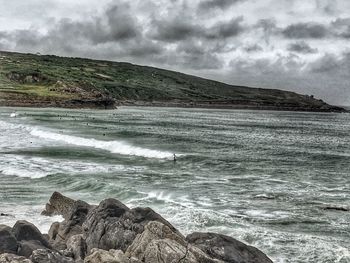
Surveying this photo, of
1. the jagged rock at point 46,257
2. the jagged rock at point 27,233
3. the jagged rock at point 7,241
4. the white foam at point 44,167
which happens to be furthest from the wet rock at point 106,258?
the white foam at point 44,167

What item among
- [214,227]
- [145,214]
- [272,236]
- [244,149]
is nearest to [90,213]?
[145,214]

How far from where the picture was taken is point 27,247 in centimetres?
1557

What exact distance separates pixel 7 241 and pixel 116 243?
12.2 feet

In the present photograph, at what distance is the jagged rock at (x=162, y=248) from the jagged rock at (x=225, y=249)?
3.29 ft

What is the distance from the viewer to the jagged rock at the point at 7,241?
15305 mm

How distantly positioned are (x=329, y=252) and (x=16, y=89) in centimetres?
18160

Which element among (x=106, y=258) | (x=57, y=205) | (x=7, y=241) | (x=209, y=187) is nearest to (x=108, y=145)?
(x=209, y=187)

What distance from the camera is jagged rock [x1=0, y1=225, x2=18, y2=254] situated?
15305 millimetres

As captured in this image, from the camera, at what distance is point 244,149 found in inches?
2429

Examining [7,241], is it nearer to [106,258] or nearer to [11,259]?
[11,259]

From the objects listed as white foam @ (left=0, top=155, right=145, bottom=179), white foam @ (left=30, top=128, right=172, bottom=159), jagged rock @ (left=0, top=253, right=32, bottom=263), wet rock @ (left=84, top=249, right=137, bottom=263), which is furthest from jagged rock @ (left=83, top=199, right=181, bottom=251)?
white foam @ (left=30, top=128, right=172, bottom=159)

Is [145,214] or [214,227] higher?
[145,214]

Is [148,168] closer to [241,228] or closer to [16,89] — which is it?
[241,228]

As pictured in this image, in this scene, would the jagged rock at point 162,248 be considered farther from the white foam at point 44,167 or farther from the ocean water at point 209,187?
the white foam at point 44,167
